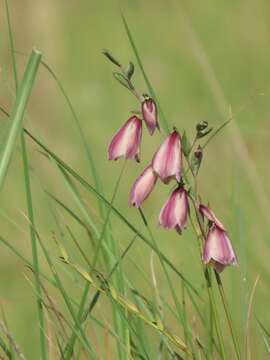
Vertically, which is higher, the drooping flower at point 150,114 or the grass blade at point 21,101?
the drooping flower at point 150,114

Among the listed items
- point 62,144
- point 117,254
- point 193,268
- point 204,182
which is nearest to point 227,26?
point 62,144

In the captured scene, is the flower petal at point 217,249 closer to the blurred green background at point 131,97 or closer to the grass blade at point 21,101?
the grass blade at point 21,101

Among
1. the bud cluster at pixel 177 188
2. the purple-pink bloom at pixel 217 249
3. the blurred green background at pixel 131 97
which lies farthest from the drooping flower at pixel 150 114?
the blurred green background at pixel 131 97

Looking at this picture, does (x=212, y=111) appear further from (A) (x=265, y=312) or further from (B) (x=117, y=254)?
(B) (x=117, y=254)

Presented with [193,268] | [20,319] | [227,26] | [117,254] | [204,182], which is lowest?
[117,254]

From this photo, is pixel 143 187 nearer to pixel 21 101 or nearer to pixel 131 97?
pixel 21 101

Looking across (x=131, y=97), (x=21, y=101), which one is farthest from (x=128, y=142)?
(x=131, y=97)
